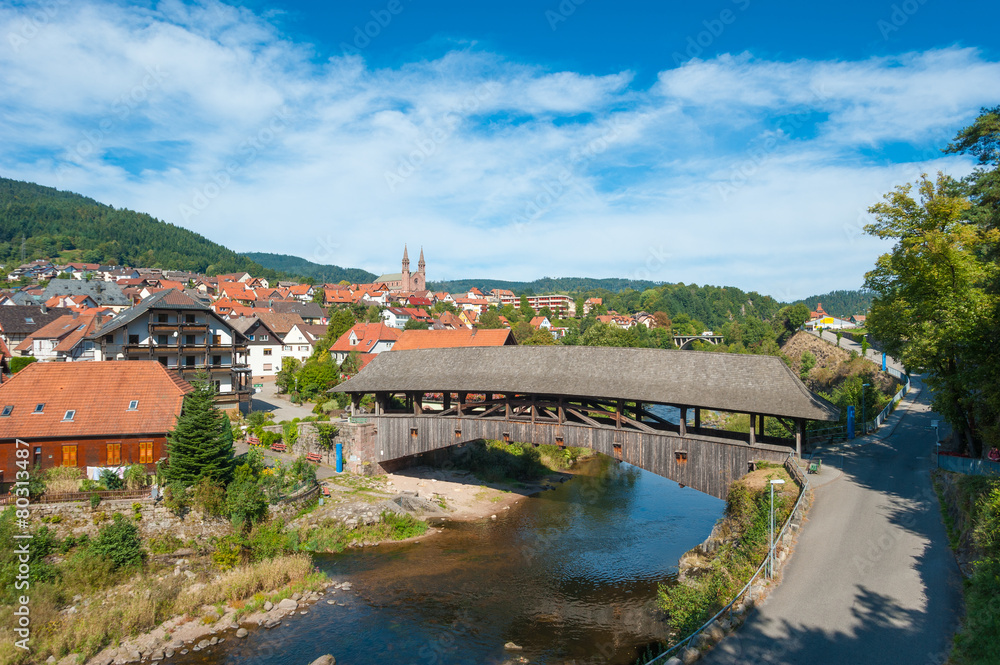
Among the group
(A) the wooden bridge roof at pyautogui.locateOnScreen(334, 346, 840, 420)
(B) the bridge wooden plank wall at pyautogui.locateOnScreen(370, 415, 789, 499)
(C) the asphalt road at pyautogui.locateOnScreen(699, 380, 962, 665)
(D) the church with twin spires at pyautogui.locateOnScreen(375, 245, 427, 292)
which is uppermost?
(D) the church with twin spires at pyautogui.locateOnScreen(375, 245, 427, 292)

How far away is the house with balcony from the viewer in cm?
3278

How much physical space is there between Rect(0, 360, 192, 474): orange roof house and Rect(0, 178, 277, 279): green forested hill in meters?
136

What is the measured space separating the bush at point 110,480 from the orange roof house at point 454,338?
89.3 ft

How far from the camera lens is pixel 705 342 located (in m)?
90.4

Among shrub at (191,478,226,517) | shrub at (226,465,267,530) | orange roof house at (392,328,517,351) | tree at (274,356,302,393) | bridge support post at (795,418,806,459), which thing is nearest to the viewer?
bridge support post at (795,418,806,459)

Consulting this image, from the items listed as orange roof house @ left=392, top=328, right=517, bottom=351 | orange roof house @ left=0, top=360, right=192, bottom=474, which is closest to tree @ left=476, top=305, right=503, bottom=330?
orange roof house @ left=392, top=328, right=517, bottom=351

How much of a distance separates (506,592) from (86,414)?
58.3ft

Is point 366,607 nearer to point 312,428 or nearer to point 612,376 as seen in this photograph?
point 612,376

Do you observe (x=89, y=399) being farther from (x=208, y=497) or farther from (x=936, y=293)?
(x=936, y=293)

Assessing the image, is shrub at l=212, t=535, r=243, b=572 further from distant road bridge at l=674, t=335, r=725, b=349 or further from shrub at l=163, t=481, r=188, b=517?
distant road bridge at l=674, t=335, r=725, b=349

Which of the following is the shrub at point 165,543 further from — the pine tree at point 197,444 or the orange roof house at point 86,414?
the orange roof house at point 86,414

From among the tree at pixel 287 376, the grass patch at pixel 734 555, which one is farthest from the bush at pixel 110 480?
the tree at pixel 287 376

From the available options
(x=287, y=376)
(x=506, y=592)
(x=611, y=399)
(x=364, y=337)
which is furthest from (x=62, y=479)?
(x=364, y=337)

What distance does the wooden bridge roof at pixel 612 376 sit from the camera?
61.8 feet
